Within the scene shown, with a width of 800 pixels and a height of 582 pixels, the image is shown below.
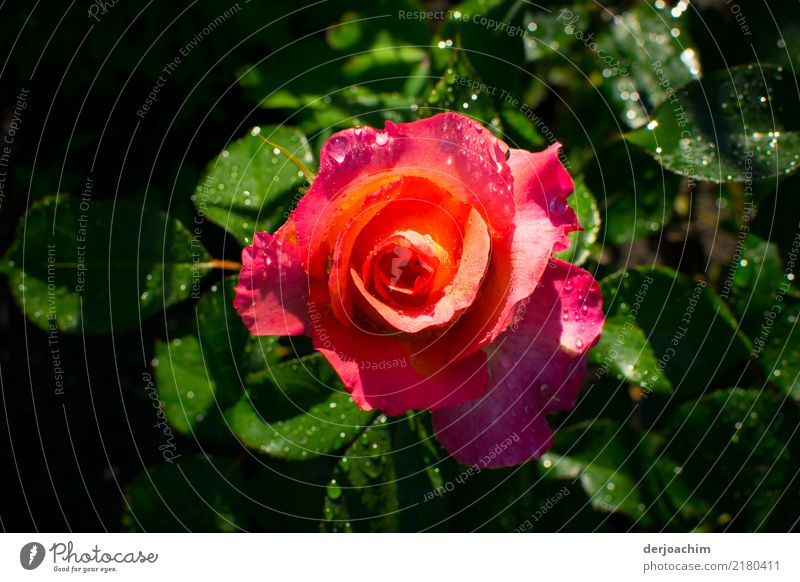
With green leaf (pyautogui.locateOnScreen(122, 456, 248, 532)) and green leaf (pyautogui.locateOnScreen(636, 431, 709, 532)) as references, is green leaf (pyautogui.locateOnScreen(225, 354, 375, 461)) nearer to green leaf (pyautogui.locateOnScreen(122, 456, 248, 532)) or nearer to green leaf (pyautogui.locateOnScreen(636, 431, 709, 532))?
green leaf (pyautogui.locateOnScreen(122, 456, 248, 532))

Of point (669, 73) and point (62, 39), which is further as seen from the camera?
point (62, 39)

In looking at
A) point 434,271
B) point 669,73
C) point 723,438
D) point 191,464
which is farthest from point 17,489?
point 669,73

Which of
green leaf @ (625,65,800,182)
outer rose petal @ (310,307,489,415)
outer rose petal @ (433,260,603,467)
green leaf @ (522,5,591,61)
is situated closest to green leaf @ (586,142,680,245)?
green leaf @ (625,65,800,182)

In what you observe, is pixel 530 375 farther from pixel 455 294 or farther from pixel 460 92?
pixel 460 92

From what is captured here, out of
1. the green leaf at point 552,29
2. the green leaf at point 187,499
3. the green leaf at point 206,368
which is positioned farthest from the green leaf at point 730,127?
the green leaf at point 187,499

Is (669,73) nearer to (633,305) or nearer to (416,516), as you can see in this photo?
(633,305)

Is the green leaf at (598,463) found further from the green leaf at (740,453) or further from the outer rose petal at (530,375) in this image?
the outer rose petal at (530,375)
